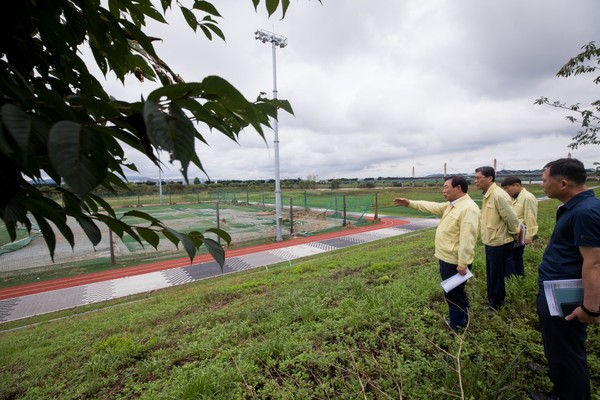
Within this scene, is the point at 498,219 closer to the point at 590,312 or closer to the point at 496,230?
the point at 496,230

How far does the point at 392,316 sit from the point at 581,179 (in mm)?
2212

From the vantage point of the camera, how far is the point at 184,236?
0.91m

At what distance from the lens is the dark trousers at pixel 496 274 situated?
11.3ft

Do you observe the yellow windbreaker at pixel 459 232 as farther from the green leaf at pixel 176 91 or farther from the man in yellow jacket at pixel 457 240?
the green leaf at pixel 176 91

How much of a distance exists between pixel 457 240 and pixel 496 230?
0.85 metres

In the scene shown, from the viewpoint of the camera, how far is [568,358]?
1.99m

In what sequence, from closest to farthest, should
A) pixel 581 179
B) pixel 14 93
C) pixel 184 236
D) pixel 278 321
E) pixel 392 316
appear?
1. pixel 14 93
2. pixel 184 236
3. pixel 581 179
4. pixel 392 316
5. pixel 278 321

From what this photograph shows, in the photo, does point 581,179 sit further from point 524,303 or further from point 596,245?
point 524,303

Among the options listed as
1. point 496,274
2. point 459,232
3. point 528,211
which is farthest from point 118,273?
point 528,211

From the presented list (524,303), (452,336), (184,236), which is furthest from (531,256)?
(184,236)

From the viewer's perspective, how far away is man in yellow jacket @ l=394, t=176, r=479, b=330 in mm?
3047

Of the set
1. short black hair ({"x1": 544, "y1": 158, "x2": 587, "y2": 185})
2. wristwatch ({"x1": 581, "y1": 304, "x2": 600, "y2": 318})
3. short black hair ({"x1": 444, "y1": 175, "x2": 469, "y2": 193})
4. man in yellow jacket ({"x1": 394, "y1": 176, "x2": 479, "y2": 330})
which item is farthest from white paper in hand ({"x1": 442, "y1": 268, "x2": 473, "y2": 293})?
short black hair ({"x1": 544, "y1": 158, "x2": 587, "y2": 185})

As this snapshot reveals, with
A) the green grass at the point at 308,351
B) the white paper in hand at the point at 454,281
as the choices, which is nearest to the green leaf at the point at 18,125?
the green grass at the point at 308,351

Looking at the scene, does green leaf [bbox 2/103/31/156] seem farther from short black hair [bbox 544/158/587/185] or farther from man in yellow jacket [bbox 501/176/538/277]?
man in yellow jacket [bbox 501/176/538/277]
